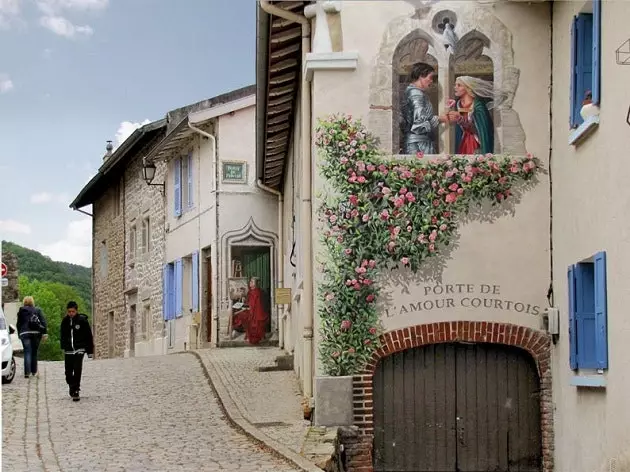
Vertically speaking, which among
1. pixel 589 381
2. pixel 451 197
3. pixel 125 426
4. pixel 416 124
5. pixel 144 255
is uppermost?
pixel 416 124

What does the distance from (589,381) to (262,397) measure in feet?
19.9

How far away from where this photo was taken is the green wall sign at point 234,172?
973 inches

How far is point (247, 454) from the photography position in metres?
11.3

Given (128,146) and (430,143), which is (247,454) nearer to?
(430,143)

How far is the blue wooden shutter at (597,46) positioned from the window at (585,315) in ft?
4.87

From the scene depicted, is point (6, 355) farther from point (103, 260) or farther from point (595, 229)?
point (103, 260)

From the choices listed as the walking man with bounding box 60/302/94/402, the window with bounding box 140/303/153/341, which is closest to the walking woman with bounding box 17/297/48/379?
the walking man with bounding box 60/302/94/402

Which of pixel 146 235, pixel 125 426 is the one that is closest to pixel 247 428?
pixel 125 426

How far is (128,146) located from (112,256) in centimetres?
592

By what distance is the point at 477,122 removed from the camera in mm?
12555

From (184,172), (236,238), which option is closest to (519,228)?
(236,238)

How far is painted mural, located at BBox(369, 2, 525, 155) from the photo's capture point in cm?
1248

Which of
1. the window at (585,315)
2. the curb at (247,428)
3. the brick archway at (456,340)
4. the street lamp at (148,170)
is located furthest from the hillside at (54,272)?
the window at (585,315)

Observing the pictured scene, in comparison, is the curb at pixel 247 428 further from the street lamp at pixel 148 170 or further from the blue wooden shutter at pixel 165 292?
the street lamp at pixel 148 170
